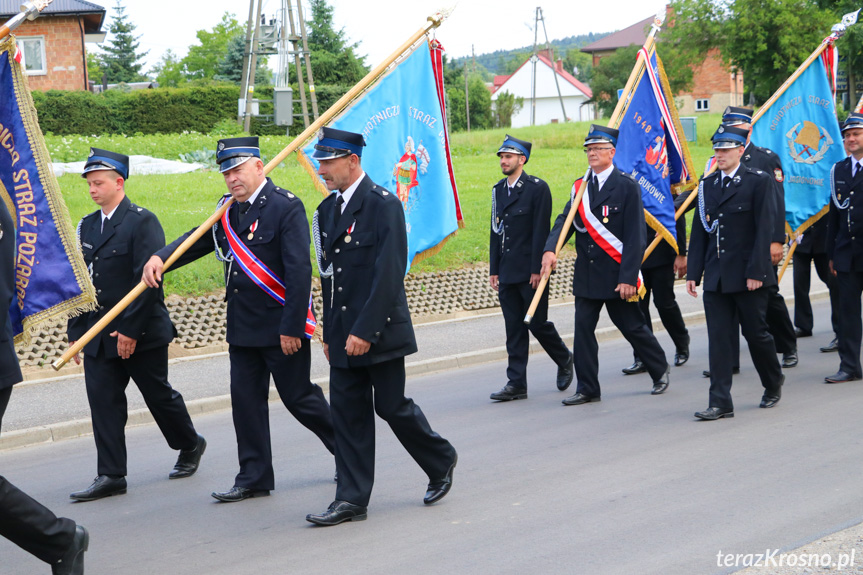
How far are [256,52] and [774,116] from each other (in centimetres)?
2375

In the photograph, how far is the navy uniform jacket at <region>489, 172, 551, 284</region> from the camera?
8.92 metres

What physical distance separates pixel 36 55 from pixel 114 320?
40017 millimetres

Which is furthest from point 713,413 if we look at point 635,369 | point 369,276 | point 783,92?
point 783,92

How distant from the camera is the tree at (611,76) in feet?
206

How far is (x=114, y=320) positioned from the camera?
637 cm

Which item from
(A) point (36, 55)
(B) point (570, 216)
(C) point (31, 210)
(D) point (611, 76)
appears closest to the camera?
(C) point (31, 210)

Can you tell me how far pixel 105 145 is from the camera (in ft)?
87.7

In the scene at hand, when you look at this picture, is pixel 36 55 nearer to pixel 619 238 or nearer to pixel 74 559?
pixel 619 238

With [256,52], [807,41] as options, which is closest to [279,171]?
[256,52]

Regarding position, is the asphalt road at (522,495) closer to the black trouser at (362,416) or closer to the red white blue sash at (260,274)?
the black trouser at (362,416)

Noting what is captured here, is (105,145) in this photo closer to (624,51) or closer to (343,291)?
(343,291)

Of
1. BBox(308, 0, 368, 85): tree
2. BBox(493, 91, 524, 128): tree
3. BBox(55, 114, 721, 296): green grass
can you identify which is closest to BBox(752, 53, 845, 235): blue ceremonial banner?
BBox(55, 114, 721, 296): green grass

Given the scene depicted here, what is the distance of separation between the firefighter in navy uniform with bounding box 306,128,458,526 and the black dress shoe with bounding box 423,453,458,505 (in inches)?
11.4

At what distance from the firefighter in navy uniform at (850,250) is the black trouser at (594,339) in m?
1.65
